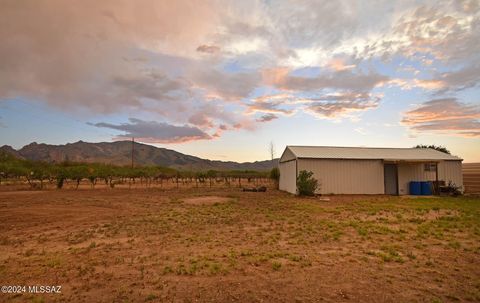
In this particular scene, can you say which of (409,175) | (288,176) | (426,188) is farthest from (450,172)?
(288,176)

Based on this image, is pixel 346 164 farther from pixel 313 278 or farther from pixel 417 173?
pixel 313 278

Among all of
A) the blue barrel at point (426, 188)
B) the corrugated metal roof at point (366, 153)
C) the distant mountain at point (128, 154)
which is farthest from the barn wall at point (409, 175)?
the distant mountain at point (128, 154)

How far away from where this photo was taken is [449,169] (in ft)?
82.1

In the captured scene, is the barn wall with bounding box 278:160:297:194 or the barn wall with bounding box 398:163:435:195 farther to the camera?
the barn wall with bounding box 398:163:435:195

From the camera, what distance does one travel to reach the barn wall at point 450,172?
24.9 meters

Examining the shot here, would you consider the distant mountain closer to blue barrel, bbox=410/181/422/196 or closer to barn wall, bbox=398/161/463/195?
barn wall, bbox=398/161/463/195

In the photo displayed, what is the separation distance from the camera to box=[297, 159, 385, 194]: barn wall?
23.4 meters

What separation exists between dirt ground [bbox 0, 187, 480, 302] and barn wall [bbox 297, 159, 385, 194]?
452 inches

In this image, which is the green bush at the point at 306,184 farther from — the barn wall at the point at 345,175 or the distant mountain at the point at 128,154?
the distant mountain at the point at 128,154

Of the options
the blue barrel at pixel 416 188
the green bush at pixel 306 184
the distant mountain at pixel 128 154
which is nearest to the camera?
the green bush at pixel 306 184

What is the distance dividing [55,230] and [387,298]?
10294 millimetres

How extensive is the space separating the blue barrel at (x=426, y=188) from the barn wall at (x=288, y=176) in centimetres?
1049

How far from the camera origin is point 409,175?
80.9ft

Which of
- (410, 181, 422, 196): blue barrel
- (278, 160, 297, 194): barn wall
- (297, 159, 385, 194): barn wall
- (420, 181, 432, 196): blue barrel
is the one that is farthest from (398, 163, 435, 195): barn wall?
(278, 160, 297, 194): barn wall
